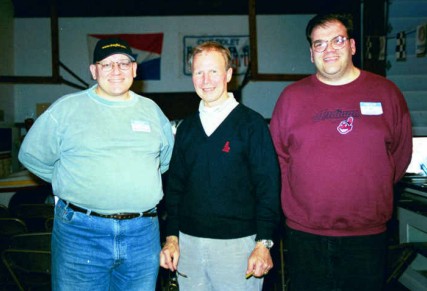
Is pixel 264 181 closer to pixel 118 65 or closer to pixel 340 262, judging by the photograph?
pixel 340 262

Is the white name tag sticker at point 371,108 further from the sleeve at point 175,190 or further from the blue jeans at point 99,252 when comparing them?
the blue jeans at point 99,252

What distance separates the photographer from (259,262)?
1446 millimetres

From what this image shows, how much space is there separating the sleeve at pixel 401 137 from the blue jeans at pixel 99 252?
1.24m

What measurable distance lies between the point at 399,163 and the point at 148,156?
1.24m

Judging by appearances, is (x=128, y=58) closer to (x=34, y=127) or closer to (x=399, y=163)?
(x=34, y=127)

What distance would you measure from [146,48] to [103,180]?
6564 mm

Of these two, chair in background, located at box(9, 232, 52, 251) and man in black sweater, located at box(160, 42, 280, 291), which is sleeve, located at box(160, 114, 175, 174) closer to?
man in black sweater, located at box(160, 42, 280, 291)

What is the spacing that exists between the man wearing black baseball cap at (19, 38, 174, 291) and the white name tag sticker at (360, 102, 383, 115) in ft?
3.14

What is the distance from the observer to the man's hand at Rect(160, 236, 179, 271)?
1.56 metres

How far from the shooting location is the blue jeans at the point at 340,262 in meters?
Result: 1.57

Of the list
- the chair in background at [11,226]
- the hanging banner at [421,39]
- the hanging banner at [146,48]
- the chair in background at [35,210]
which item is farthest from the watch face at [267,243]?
the hanging banner at [146,48]

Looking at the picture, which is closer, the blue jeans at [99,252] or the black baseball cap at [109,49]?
the blue jeans at [99,252]

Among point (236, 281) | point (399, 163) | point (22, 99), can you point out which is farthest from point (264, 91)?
point (236, 281)

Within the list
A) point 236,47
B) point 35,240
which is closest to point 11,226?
point 35,240
